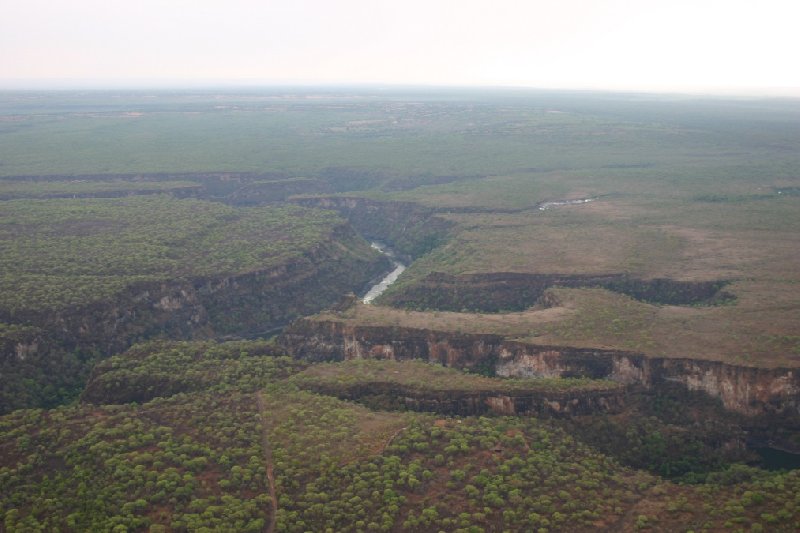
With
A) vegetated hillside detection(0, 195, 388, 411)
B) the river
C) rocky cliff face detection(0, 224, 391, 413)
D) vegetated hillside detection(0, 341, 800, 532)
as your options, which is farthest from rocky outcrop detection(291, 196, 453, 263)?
vegetated hillside detection(0, 341, 800, 532)

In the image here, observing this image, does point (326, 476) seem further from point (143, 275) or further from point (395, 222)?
point (395, 222)

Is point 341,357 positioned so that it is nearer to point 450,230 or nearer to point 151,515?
point 151,515

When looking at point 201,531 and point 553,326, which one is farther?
point 553,326

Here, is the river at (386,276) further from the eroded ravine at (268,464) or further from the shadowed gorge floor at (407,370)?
the eroded ravine at (268,464)

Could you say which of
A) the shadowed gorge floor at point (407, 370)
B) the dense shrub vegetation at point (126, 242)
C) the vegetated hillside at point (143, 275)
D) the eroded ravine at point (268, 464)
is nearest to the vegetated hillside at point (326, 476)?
the eroded ravine at point (268, 464)

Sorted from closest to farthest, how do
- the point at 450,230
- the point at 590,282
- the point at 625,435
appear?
the point at 625,435, the point at 590,282, the point at 450,230

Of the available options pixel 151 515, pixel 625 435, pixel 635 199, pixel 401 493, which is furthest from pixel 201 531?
pixel 635 199

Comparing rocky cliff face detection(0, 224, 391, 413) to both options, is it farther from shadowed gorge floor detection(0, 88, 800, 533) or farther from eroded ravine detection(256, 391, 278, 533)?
eroded ravine detection(256, 391, 278, 533)
